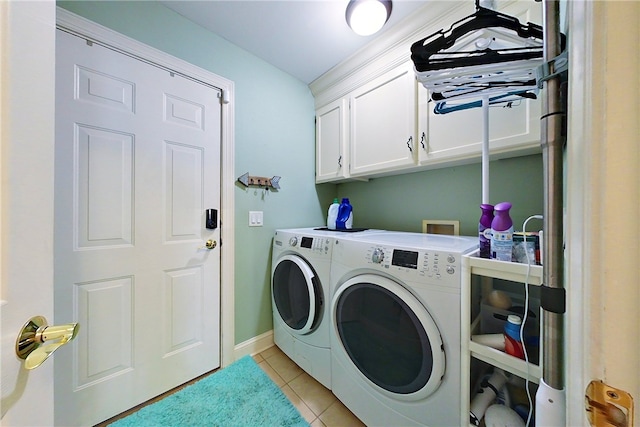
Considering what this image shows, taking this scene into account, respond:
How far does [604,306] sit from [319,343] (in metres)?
1.31

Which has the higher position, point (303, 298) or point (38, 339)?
point (38, 339)

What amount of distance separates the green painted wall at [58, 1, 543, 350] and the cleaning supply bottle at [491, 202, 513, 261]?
651mm

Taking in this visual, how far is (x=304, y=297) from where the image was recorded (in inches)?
54.7

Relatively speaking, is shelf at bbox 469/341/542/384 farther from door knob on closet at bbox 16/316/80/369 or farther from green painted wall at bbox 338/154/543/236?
door knob on closet at bbox 16/316/80/369

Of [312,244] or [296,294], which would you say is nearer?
[312,244]

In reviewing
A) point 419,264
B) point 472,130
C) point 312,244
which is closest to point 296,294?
point 312,244

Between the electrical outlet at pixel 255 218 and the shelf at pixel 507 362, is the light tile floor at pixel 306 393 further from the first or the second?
the electrical outlet at pixel 255 218

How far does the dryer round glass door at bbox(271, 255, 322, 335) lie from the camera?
1296 mm

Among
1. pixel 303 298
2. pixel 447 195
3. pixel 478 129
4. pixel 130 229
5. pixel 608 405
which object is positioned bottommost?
pixel 303 298

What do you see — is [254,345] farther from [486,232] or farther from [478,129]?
[478,129]

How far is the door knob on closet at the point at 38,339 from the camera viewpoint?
34cm

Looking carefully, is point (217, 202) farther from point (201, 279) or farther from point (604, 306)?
point (604, 306)

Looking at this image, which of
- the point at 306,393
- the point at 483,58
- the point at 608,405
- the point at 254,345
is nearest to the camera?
the point at 608,405

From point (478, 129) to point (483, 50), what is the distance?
0.61 metres
